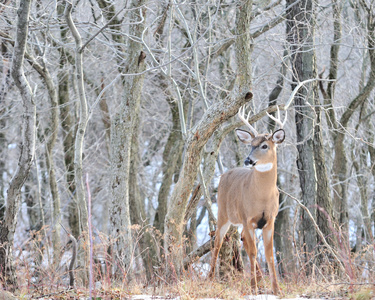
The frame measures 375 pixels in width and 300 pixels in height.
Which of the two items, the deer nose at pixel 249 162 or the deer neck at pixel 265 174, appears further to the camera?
the deer neck at pixel 265 174

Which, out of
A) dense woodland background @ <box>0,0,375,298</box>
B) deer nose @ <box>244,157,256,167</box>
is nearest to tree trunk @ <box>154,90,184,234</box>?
dense woodland background @ <box>0,0,375,298</box>

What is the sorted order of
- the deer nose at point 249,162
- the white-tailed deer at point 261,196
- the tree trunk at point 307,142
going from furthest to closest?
the tree trunk at point 307,142
the white-tailed deer at point 261,196
the deer nose at point 249,162

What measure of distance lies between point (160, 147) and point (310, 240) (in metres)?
12.3

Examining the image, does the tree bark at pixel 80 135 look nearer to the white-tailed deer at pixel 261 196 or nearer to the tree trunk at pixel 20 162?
the tree trunk at pixel 20 162

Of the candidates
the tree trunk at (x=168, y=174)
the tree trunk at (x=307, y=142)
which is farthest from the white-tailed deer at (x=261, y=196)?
the tree trunk at (x=168, y=174)

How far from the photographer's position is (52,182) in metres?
12.2

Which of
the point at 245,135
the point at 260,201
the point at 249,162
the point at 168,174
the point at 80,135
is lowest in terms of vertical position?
the point at 260,201

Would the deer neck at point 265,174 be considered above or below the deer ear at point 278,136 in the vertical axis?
below

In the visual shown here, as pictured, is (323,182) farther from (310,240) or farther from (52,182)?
(52,182)

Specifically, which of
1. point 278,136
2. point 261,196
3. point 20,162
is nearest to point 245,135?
point 278,136

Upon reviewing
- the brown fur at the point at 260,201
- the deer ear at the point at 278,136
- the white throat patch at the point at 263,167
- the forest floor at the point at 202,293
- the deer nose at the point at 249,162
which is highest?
the deer ear at the point at 278,136

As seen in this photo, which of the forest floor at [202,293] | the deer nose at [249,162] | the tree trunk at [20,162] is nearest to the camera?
the forest floor at [202,293]

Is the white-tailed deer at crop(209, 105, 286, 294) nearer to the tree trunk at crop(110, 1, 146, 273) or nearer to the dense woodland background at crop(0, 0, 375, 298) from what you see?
Result: the dense woodland background at crop(0, 0, 375, 298)

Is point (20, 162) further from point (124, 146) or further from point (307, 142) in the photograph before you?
point (307, 142)
